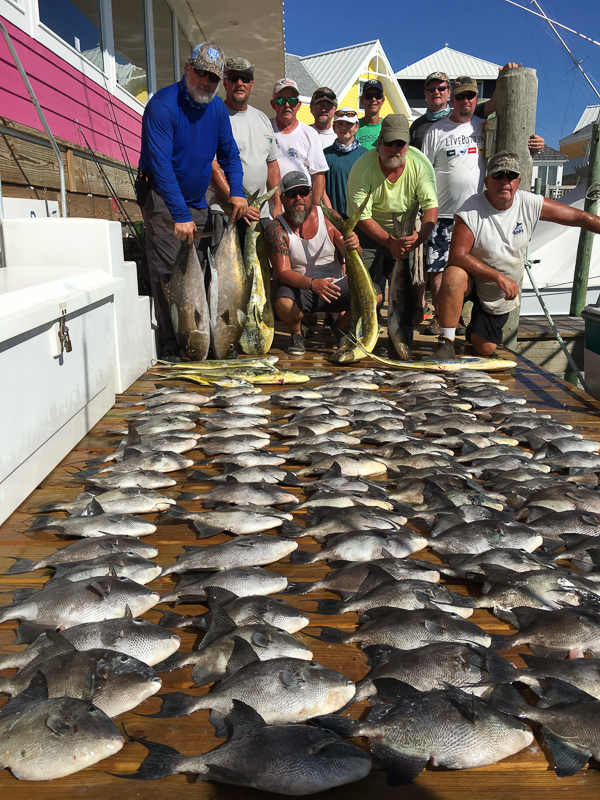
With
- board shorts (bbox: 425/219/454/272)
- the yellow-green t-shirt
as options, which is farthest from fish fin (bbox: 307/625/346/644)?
board shorts (bbox: 425/219/454/272)

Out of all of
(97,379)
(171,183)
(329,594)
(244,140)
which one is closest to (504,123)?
(244,140)

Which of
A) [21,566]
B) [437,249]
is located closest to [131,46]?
[437,249]

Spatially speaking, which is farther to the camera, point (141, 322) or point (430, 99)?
point (430, 99)

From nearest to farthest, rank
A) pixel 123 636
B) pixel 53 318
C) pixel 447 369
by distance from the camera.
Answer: pixel 123 636
pixel 53 318
pixel 447 369

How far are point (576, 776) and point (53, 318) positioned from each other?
306 centimetres

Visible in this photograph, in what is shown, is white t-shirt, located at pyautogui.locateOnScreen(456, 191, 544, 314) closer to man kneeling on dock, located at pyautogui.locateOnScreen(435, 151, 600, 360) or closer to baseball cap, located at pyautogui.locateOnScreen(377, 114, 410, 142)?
man kneeling on dock, located at pyautogui.locateOnScreen(435, 151, 600, 360)

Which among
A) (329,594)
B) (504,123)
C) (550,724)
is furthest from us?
(504,123)

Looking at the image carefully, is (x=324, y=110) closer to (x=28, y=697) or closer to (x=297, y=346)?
(x=297, y=346)

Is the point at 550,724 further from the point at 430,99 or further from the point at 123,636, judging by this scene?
the point at 430,99

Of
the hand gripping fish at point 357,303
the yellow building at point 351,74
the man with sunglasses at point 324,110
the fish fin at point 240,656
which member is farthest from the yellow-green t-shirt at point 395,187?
the yellow building at point 351,74

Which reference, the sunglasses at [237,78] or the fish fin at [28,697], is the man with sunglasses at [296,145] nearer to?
the sunglasses at [237,78]

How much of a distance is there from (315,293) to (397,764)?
548 cm

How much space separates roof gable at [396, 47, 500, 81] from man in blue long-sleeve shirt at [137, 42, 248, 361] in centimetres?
3892

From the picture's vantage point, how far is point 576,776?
1.64 meters
